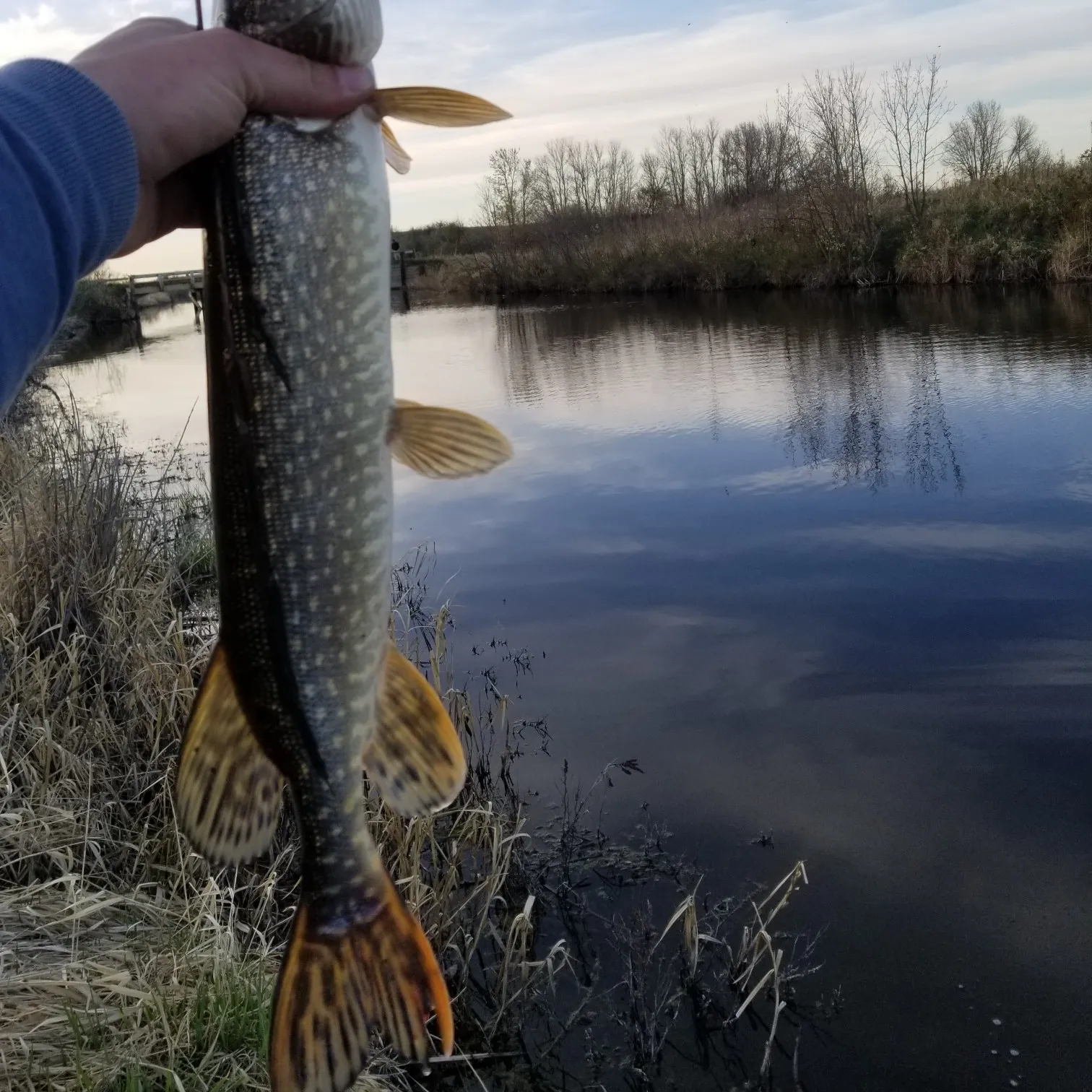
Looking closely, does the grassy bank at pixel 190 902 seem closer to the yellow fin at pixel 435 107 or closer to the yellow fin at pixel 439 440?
the yellow fin at pixel 439 440

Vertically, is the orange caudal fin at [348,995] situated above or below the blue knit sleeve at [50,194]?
below

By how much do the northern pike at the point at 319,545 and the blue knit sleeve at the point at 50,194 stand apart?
0.17 meters

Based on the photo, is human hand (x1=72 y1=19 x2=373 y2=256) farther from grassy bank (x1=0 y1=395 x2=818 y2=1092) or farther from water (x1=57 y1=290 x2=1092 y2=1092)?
water (x1=57 y1=290 x2=1092 y2=1092)

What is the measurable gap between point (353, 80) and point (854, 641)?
6.72 m

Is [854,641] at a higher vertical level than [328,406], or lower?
lower

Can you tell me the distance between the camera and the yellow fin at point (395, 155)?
174cm

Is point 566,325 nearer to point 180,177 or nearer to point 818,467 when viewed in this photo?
point 818,467

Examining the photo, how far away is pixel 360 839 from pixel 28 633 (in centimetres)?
398

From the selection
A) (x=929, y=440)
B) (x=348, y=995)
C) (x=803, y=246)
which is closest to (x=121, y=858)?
(x=348, y=995)

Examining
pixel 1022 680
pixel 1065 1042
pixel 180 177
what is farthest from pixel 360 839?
pixel 1022 680

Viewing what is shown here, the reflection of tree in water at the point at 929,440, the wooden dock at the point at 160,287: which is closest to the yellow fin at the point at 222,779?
the reflection of tree in water at the point at 929,440

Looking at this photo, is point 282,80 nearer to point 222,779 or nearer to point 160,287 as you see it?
point 222,779

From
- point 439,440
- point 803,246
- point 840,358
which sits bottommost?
point 439,440

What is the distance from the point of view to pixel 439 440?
5.73 feet
